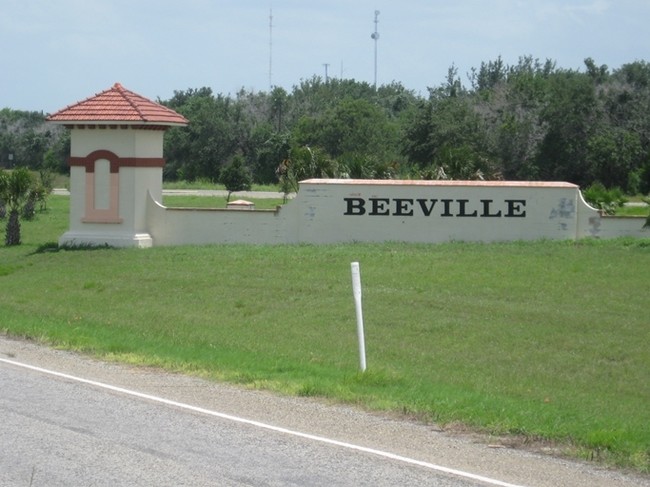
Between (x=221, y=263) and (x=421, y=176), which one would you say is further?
(x=421, y=176)

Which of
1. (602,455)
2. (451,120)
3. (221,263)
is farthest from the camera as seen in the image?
(451,120)

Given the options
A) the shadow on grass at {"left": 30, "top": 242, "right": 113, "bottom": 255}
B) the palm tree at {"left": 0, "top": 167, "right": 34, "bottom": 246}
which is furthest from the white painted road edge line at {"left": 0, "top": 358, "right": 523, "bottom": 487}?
the palm tree at {"left": 0, "top": 167, "right": 34, "bottom": 246}

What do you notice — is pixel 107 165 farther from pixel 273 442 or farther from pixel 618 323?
pixel 273 442

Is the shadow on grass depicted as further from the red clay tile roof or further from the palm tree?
the red clay tile roof

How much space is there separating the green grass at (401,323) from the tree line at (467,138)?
43.4 feet

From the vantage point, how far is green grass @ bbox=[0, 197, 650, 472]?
12.6m

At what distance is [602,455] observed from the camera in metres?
9.91

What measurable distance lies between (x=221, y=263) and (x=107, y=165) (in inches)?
248

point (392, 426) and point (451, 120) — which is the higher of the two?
point (451, 120)

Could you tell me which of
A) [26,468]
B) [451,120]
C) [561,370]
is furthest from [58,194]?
[26,468]

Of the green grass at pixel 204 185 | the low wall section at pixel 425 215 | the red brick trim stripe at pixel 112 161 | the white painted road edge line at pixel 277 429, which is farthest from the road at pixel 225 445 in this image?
the green grass at pixel 204 185

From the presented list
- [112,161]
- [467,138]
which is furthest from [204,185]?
[112,161]

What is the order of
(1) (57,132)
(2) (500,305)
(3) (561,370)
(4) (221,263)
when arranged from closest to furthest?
(3) (561,370), (2) (500,305), (4) (221,263), (1) (57,132)

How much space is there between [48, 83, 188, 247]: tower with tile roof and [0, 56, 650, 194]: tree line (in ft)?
31.1
